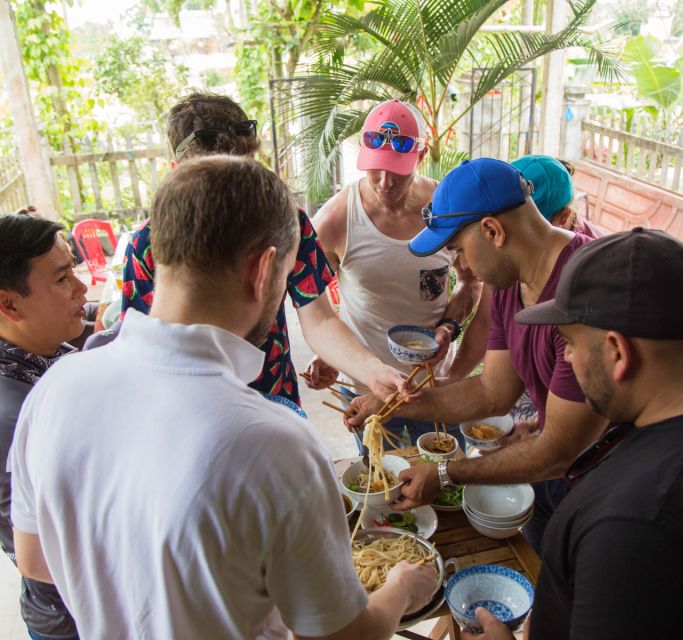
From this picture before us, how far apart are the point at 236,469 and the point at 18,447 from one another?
1.80 ft

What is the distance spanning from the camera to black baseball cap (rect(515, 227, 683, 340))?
1.09 metres

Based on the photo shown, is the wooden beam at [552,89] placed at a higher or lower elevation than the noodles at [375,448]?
higher

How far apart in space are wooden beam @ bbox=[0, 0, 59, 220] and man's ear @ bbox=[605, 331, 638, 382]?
7762 mm

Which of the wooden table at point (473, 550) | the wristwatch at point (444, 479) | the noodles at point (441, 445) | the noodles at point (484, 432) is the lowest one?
the noodles at point (484, 432)

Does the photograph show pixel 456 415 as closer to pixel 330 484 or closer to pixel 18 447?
pixel 330 484

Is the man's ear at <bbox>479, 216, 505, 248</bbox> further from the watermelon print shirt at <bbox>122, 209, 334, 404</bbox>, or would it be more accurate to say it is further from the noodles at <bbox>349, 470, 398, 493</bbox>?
the noodles at <bbox>349, 470, 398, 493</bbox>

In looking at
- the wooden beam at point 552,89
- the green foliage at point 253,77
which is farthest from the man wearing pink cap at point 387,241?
the green foliage at point 253,77

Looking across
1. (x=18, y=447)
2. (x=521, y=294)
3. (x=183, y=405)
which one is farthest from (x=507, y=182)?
(x=18, y=447)

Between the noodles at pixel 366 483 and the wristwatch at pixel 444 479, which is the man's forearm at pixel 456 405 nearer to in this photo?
the noodles at pixel 366 483

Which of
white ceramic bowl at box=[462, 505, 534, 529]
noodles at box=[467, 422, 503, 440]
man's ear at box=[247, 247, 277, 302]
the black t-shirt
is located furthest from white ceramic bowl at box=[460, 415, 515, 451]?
man's ear at box=[247, 247, 277, 302]

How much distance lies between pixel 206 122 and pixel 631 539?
1.67m

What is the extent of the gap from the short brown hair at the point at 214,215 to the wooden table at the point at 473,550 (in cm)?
123

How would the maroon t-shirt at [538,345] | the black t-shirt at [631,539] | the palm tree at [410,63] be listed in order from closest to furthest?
the black t-shirt at [631,539], the maroon t-shirt at [538,345], the palm tree at [410,63]

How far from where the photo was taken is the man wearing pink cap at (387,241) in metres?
2.65
